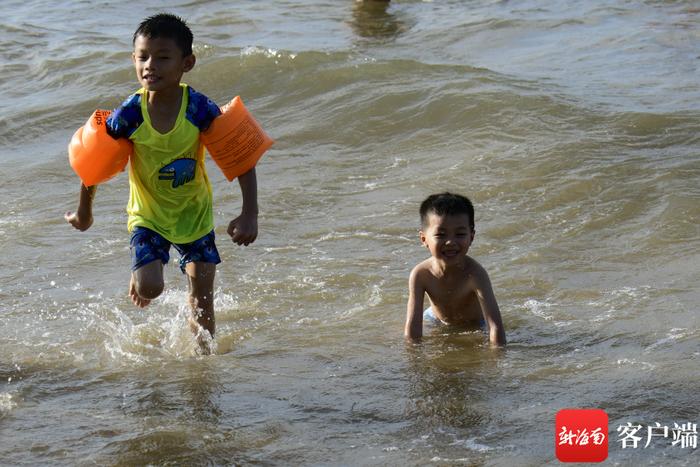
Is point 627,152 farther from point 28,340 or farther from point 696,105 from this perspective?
point 28,340

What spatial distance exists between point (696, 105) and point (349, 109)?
2961 millimetres

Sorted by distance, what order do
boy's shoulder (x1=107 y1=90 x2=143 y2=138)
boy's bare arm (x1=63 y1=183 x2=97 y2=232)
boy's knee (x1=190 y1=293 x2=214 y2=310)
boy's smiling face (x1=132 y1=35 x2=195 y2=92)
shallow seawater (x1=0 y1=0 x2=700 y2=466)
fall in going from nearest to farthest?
shallow seawater (x1=0 y1=0 x2=700 y2=466)
boy's smiling face (x1=132 y1=35 x2=195 y2=92)
boy's shoulder (x1=107 y1=90 x2=143 y2=138)
boy's bare arm (x1=63 y1=183 x2=97 y2=232)
boy's knee (x1=190 y1=293 x2=214 y2=310)

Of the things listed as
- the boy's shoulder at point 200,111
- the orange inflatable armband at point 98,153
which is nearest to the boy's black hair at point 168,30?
the boy's shoulder at point 200,111

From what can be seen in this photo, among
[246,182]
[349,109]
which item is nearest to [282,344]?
[246,182]

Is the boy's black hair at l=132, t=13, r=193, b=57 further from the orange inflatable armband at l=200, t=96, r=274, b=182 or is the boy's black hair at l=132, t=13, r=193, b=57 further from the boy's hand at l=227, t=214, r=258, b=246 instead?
the boy's hand at l=227, t=214, r=258, b=246

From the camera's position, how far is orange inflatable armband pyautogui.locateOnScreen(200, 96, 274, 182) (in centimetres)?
502

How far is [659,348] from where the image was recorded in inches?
206

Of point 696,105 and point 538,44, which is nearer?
point 696,105

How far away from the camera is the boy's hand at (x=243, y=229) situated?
16.0ft

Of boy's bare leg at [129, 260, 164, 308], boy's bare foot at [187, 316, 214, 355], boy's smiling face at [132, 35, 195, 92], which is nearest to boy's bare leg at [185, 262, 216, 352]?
boy's bare foot at [187, 316, 214, 355]

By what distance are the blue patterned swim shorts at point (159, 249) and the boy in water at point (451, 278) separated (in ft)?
3.43

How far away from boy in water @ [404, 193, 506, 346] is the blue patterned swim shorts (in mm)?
1046

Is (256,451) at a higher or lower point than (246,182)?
lower

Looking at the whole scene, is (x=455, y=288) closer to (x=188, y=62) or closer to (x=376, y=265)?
(x=376, y=265)
